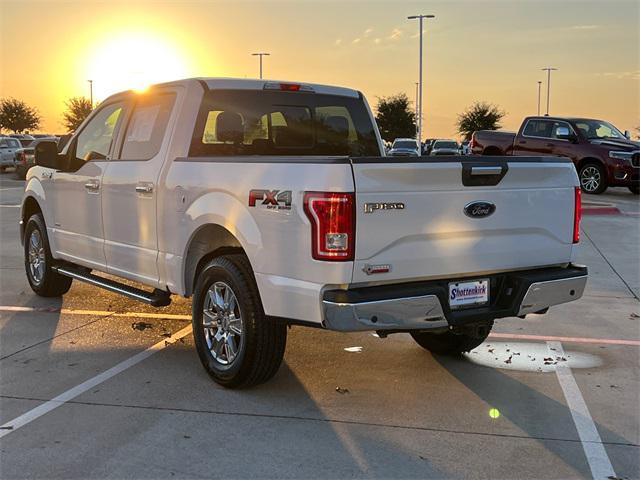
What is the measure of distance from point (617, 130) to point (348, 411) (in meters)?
17.2

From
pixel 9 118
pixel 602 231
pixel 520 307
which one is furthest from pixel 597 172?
pixel 9 118

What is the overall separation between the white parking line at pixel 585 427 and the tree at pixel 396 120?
67827 millimetres

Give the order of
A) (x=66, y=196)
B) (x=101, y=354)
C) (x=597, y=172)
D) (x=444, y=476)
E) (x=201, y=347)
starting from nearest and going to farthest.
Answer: (x=444, y=476)
(x=201, y=347)
(x=101, y=354)
(x=66, y=196)
(x=597, y=172)

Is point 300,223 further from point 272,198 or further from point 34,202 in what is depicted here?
point 34,202

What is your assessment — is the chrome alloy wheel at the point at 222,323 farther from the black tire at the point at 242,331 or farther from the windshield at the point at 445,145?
the windshield at the point at 445,145

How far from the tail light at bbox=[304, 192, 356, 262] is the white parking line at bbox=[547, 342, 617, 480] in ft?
5.39

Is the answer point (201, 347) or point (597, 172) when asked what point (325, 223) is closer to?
point (201, 347)

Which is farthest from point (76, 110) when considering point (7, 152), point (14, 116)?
point (7, 152)

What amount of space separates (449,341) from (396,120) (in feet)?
228

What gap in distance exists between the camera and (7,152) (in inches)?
1188

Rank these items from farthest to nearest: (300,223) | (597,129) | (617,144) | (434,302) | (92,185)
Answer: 1. (597,129)
2. (617,144)
3. (92,185)
4. (434,302)
5. (300,223)

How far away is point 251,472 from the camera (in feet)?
10.9

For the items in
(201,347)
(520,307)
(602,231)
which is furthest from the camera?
(602,231)

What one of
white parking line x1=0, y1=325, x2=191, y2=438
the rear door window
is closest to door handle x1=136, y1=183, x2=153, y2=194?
the rear door window
